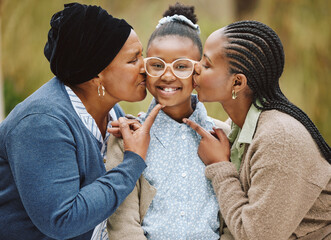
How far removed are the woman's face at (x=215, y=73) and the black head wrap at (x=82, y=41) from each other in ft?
1.40

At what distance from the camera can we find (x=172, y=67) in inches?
73.1

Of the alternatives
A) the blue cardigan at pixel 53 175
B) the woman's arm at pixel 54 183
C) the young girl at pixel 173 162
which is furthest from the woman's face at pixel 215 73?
the woman's arm at pixel 54 183

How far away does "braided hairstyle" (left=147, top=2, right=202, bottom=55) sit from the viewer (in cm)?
195

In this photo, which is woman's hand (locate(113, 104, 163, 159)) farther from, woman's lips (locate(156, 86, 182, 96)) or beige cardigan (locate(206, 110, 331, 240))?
beige cardigan (locate(206, 110, 331, 240))

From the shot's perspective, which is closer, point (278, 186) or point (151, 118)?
point (278, 186)

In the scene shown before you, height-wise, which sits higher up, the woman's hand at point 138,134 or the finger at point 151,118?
the finger at point 151,118

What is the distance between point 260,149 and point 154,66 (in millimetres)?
727

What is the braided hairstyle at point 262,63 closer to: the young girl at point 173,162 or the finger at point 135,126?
the young girl at point 173,162

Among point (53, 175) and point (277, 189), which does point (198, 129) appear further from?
point (53, 175)

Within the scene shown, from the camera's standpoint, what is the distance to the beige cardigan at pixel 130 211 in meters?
1.65

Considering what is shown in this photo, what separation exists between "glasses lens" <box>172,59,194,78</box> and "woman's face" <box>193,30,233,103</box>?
0.07 metres

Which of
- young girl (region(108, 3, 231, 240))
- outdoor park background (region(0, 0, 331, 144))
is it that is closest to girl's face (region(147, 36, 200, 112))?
young girl (region(108, 3, 231, 240))

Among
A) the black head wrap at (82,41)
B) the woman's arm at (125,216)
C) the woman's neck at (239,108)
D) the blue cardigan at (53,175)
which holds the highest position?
the black head wrap at (82,41)

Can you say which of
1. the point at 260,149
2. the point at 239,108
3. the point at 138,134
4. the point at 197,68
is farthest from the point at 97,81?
the point at 260,149
